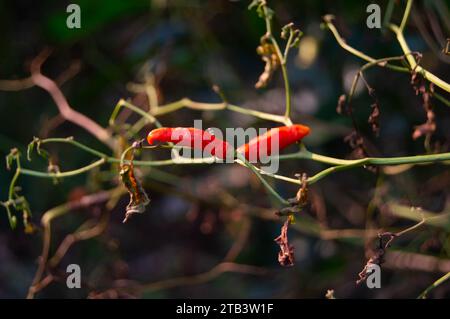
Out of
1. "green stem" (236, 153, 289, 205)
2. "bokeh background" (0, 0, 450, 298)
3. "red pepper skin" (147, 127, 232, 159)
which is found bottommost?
"green stem" (236, 153, 289, 205)

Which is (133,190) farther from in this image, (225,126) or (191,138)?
(225,126)

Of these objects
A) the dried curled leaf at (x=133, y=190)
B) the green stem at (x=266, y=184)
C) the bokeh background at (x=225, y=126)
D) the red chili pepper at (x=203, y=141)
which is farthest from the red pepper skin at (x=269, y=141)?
the bokeh background at (x=225, y=126)

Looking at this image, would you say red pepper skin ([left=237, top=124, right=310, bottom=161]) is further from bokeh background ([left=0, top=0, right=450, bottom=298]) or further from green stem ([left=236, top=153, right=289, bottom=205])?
bokeh background ([left=0, top=0, right=450, bottom=298])

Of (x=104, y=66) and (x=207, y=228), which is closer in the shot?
(x=207, y=228)

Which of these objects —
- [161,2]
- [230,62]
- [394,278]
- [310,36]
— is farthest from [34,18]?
[394,278]

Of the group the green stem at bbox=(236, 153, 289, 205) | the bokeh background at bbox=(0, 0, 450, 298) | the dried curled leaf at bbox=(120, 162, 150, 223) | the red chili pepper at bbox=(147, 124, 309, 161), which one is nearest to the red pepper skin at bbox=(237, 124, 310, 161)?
the red chili pepper at bbox=(147, 124, 309, 161)
